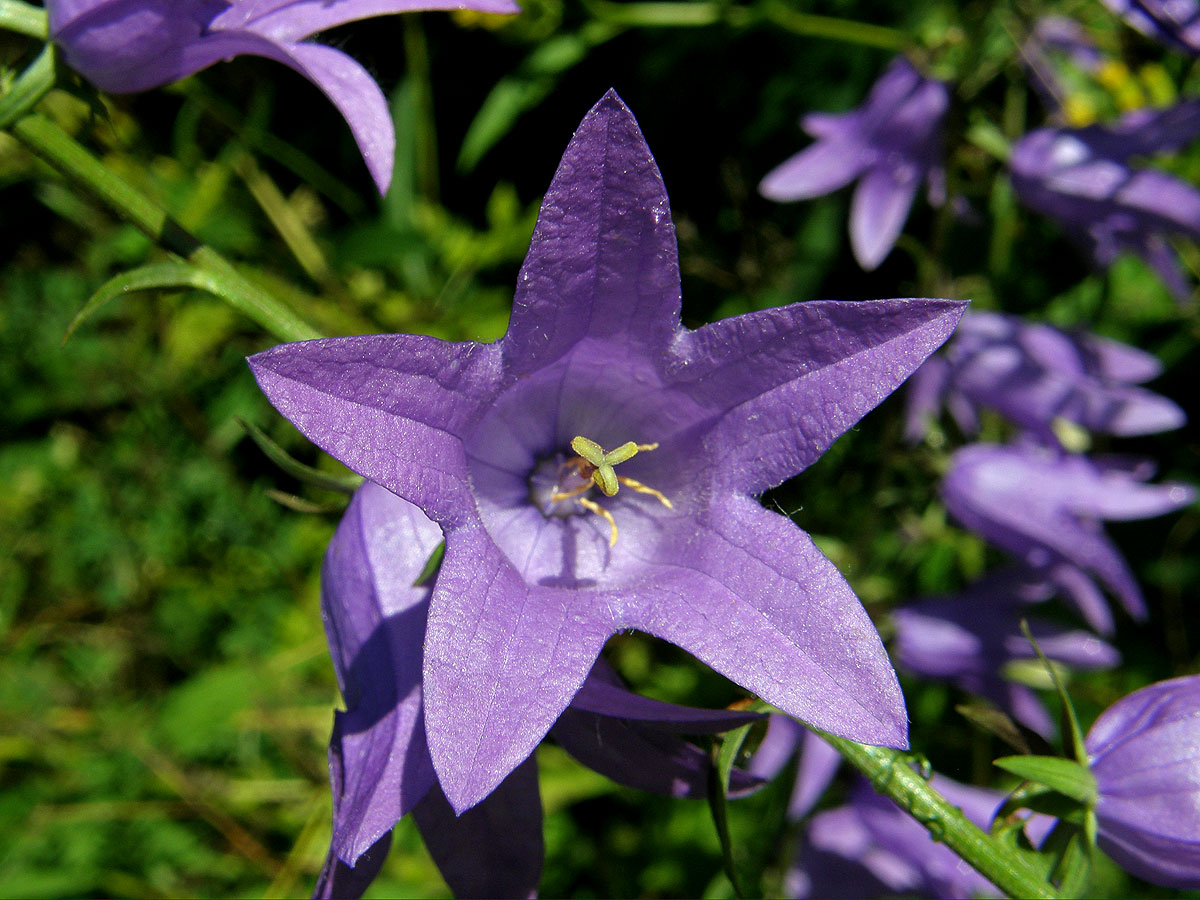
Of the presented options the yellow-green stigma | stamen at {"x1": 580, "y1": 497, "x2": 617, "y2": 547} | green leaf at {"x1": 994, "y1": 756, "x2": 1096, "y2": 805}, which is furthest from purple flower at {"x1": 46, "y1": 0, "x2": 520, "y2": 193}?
green leaf at {"x1": 994, "y1": 756, "x2": 1096, "y2": 805}

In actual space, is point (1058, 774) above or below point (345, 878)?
above

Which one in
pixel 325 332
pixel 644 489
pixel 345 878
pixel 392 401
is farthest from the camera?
pixel 325 332

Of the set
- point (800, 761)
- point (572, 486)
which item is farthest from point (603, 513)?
point (800, 761)

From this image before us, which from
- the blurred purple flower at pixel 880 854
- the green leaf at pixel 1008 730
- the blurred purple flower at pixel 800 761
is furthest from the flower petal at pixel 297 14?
the blurred purple flower at pixel 880 854

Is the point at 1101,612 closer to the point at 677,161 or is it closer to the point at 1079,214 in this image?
the point at 1079,214

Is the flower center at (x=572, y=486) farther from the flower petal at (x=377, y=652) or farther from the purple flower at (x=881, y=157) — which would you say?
the purple flower at (x=881, y=157)

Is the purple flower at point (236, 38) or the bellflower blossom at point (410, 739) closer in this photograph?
the bellflower blossom at point (410, 739)

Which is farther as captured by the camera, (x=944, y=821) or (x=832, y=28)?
(x=832, y=28)

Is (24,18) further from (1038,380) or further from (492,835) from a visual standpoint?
(1038,380)
